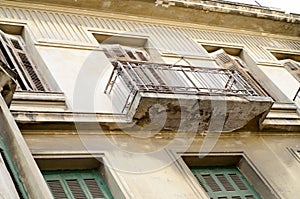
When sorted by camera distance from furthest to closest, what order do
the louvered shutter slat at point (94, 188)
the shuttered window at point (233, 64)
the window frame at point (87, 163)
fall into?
the shuttered window at point (233, 64) → the louvered shutter slat at point (94, 188) → the window frame at point (87, 163)

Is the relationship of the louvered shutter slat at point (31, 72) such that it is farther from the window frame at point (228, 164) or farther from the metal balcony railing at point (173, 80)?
the window frame at point (228, 164)

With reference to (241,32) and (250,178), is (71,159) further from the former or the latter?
(241,32)

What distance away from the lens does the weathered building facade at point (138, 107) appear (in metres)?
9.50

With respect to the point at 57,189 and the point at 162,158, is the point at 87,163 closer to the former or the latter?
the point at 57,189

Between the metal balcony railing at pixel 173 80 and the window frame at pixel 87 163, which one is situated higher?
the metal balcony railing at pixel 173 80

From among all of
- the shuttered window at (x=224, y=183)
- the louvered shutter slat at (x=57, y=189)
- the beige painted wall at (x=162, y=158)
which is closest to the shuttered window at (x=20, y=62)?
the beige painted wall at (x=162, y=158)

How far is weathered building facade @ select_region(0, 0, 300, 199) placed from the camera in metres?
9.50

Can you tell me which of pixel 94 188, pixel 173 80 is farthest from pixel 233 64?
pixel 94 188

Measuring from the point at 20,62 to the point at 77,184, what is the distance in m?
3.02

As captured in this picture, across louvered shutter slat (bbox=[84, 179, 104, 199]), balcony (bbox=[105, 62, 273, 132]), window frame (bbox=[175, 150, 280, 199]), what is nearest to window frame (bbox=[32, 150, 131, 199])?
louvered shutter slat (bbox=[84, 179, 104, 199])

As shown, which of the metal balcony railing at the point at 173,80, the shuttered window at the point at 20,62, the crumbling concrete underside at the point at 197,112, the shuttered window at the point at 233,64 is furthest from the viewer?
the shuttered window at the point at 233,64

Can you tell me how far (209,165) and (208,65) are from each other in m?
3.20

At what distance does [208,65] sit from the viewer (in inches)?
536

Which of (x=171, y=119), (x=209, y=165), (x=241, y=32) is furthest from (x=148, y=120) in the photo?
(x=241, y=32)
